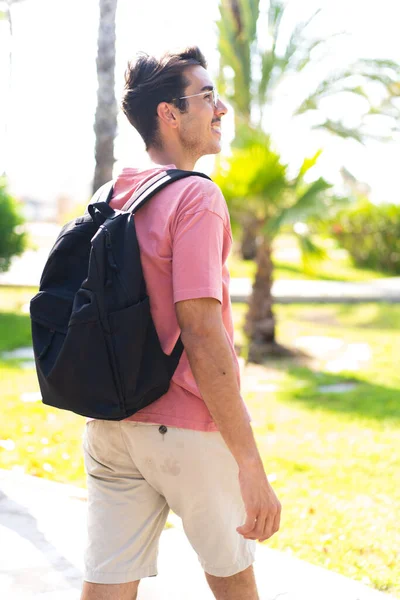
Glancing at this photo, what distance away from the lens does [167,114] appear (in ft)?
6.53

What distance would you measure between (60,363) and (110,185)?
0.55 metres

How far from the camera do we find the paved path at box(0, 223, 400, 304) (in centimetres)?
1437

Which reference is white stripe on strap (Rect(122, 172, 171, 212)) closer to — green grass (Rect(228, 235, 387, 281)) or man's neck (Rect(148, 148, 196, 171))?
man's neck (Rect(148, 148, 196, 171))

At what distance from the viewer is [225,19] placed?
1195cm

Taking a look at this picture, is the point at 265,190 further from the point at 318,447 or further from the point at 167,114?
the point at 167,114

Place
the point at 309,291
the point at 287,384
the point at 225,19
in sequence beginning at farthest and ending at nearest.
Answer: the point at 309,291 → the point at 225,19 → the point at 287,384

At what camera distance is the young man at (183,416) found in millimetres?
Answer: 1770

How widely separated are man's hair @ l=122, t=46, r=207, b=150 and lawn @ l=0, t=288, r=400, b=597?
2297 mm

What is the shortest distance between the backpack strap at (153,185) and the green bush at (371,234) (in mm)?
17938

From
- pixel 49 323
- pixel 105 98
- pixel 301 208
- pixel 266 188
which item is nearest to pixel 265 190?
pixel 266 188

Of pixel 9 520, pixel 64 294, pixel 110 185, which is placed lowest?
pixel 9 520

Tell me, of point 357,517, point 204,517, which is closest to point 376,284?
Answer: point 357,517

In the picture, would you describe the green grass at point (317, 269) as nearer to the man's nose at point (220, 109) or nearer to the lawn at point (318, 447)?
the lawn at point (318, 447)

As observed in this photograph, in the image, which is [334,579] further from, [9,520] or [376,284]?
[376,284]
